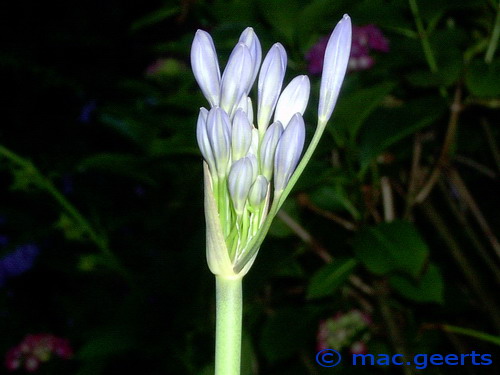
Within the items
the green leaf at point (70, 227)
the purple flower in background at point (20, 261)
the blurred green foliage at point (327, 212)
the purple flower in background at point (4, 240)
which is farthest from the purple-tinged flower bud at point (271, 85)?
the purple flower in background at point (20, 261)


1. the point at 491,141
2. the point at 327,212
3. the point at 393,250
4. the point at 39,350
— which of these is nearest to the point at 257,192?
the point at 393,250

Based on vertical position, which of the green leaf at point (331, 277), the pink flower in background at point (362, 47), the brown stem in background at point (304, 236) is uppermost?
the pink flower in background at point (362, 47)

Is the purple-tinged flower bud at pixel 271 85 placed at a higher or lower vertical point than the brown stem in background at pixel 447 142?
lower

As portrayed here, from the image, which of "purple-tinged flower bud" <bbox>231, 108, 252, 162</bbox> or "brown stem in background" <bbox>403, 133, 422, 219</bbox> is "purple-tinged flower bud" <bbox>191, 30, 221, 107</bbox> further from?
"brown stem in background" <bbox>403, 133, 422, 219</bbox>

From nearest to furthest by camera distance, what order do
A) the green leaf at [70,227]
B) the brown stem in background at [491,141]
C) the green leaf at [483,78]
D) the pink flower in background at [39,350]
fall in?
the green leaf at [483,78], the brown stem in background at [491,141], the green leaf at [70,227], the pink flower in background at [39,350]

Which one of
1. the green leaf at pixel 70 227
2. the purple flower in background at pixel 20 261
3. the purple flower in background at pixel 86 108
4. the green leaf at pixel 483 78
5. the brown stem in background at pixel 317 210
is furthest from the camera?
the purple flower in background at pixel 86 108

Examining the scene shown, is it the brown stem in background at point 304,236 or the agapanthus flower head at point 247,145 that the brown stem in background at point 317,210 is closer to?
the brown stem in background at point 304,236
